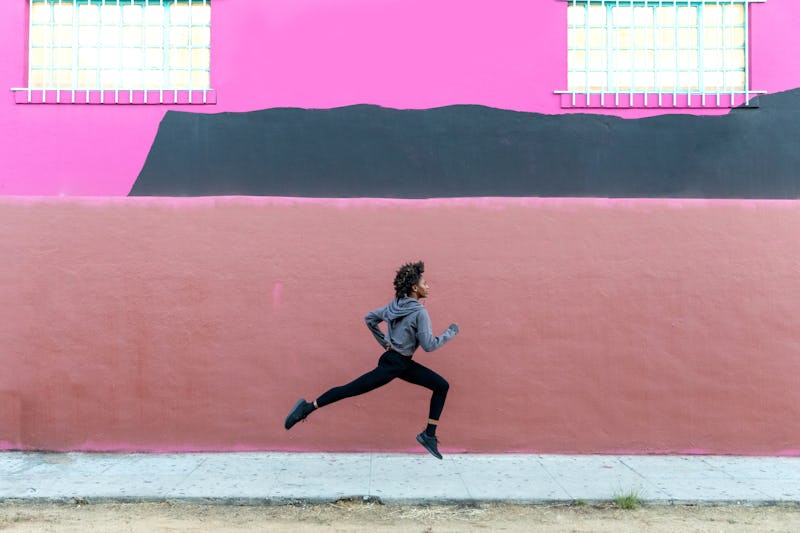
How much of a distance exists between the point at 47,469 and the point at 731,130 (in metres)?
6.93

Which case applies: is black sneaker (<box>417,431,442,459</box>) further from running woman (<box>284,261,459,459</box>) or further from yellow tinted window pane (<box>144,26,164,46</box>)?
yellow tinted window pane (<box>144,26,164,46</box>)

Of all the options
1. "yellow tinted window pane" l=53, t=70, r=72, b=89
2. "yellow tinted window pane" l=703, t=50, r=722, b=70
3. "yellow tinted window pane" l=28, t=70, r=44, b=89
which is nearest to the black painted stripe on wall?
"yellow tinted window pane" l=703, t=50, r=722, b=70

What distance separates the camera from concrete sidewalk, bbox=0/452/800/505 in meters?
5.36

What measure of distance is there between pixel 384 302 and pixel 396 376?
3.98 ft

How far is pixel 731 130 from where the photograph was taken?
22.8ft

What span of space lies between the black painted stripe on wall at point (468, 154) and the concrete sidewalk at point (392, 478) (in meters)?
2.46

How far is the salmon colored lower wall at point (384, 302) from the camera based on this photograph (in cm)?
669

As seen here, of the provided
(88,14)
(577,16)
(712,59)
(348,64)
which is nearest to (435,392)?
(348,64)

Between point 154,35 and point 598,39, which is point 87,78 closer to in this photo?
point 154,35

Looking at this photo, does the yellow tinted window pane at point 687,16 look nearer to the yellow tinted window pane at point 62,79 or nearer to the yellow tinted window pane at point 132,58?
the yellow tinted window pane at point 132,58

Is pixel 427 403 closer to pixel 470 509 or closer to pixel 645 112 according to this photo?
pixel 470 509

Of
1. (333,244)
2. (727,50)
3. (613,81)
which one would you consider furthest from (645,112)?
(333,244)

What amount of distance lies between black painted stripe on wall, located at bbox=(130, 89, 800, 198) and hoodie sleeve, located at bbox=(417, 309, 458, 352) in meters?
1.70

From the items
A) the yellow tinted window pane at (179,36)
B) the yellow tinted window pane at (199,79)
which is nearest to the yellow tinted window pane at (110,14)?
the yellow tinted window pane at (179,36)
